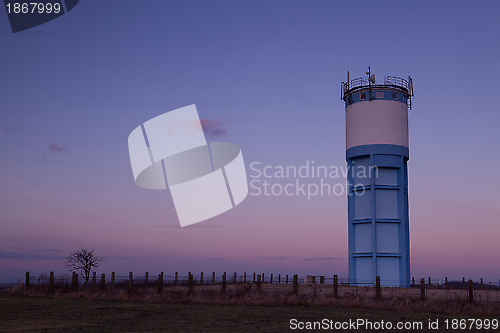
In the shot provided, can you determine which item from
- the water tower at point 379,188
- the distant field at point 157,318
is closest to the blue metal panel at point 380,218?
the water tower at point 379,188

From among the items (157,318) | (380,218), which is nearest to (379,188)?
(380,218)

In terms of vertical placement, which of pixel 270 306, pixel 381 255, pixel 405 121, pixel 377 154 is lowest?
pixel 270 306

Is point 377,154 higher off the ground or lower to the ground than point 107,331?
higher

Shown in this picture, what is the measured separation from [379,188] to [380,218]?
107 inches

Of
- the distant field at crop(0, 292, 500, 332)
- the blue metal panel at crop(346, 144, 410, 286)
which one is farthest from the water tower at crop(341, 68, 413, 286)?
the distant field at crop(0, 292, 500, 332)

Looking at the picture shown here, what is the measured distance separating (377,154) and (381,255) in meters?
9.00

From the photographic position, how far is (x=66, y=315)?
24609mm

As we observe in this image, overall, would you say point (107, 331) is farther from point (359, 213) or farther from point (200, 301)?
point (359, 213)

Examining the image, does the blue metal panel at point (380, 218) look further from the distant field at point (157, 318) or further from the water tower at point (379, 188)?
the distant field at point (157, 318)

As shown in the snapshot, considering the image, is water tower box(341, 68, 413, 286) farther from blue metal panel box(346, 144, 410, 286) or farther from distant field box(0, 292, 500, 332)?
distant field box(0, 292, 500, 332)

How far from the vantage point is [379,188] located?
1955 inches

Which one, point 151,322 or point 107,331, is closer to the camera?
point 107,331

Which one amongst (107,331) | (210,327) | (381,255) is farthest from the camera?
(381,255)

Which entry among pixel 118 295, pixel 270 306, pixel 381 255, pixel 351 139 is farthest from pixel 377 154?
pixel 118 295
